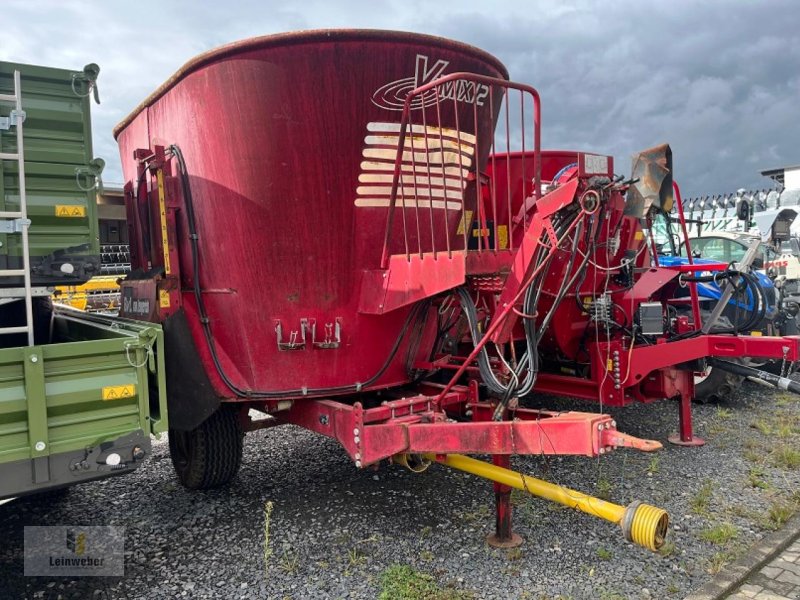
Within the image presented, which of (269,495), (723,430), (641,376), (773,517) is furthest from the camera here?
(723,430)

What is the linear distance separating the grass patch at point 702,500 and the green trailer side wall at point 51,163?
404 centimetres

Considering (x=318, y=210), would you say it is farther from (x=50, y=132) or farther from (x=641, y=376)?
(x=641, y=376)

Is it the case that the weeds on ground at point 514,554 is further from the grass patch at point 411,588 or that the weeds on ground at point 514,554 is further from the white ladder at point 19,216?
the white ladder at point 19,216

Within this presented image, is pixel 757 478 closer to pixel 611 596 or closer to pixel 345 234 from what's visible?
pixel 611 596

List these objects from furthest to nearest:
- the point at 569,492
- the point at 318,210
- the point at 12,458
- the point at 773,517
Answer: the point at 773,517 → the point at 318,210 → the point at 569,492 → the point at 12,458

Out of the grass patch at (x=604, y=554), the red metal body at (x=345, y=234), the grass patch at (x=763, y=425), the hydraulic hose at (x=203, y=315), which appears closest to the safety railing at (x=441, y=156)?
the red metal body at (x=345, y=234)

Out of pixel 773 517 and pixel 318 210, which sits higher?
pixel 318 210

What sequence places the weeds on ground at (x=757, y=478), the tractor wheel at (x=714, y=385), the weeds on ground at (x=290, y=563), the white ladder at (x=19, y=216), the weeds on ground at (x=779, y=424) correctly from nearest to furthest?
1. the white ladder at (x=19, y=216)
2. the weeds on ground at (x=290, y=563)
3. the weeds on ground at (x=757, y=478)
4. the weeds on ground at (x=779, y=424)
5. the tractor wheel at (x=714, y=385)

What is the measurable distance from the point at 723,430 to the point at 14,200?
6.02 meters

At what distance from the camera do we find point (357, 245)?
12.2ft

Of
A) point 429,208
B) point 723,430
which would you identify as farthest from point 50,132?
point 723,430

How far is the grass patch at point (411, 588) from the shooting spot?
315 cm

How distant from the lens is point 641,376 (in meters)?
5.12

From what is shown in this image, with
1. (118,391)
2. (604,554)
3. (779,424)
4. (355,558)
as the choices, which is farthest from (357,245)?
(779,424)
